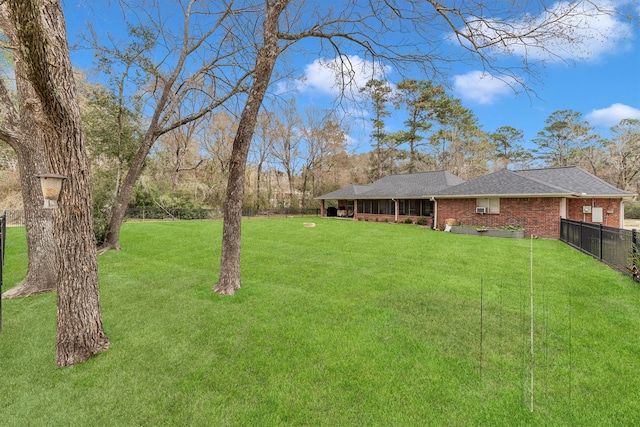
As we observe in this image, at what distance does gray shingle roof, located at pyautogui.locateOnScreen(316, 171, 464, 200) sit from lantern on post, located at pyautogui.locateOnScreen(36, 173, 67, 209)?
695 inches

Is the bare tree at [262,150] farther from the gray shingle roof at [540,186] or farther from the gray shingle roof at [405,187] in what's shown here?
the gray shingle roof at [540,186]

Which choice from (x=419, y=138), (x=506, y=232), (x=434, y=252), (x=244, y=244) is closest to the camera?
(x=434, y=252)

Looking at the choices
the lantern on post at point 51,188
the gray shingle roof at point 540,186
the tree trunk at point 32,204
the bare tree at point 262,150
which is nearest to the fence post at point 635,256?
the gray shingle roof at point 540,186

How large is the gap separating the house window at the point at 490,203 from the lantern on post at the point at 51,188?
1565 centimetres

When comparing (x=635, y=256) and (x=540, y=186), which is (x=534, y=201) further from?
(x=635, y=256)

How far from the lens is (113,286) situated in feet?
17.1

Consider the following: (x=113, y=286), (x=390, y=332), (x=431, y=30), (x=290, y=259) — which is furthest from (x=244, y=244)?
(x=431, y=30)

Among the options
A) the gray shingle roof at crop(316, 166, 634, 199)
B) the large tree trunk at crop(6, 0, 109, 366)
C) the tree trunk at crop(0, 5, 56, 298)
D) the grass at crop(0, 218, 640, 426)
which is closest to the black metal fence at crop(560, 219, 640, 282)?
the grass at crop(0, 218, 640, 426)

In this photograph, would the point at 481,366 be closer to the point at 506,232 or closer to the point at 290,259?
the point at 290,259

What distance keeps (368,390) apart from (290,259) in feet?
17.7

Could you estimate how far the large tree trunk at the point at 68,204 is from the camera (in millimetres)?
2357

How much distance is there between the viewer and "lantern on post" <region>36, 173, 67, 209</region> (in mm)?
2369

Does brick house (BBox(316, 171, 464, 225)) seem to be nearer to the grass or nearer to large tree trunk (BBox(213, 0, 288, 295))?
the grass

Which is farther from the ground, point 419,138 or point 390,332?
point 419,138
